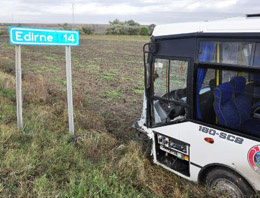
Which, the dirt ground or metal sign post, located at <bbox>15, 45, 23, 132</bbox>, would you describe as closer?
metal sign post, located at <bbox>15, 45, 23, 132</bbox>

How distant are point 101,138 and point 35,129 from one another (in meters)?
1.32

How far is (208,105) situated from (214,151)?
0.63 meters

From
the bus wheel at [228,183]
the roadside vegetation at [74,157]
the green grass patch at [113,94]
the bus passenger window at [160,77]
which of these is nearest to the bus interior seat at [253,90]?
the bus wheel at [228,183]

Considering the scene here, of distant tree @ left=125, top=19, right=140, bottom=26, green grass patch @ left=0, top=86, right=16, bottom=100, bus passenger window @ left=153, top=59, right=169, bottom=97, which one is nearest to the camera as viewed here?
bus passenger window @ left=153, top=59, right=169, bottom=97

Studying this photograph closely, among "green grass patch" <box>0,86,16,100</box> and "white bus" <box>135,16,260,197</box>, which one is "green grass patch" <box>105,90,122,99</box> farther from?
"white bus" <box>135,16,260,197</box>

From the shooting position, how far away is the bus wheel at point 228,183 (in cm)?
308

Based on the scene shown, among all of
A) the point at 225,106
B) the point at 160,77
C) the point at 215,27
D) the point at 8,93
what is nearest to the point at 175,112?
the point at 160,77

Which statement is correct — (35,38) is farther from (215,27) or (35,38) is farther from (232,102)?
(232,102)

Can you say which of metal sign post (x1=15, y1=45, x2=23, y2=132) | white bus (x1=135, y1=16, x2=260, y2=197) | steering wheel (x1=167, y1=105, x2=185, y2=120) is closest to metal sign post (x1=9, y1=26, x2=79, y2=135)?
metal sign post (x1=15, y1=45, x2=23, y2=132)

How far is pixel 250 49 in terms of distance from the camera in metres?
2.78

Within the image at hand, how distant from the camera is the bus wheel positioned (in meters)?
3.08

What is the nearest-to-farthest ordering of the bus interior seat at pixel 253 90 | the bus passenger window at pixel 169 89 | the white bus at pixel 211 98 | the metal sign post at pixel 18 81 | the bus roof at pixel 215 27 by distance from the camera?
the bus roof at pixel 215 27 < the white bus at pixel 211 98 < the bus interior seat at pixel 253 90 < the bus passenger window at pixel 169 89 < the metal sign post at pixel 18 81

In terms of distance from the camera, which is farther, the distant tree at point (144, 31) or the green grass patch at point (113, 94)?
the distant tree at point (144, 31)

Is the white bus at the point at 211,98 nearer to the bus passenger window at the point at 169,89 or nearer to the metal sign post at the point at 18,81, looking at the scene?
the bus passenger window at the point at 169,89
